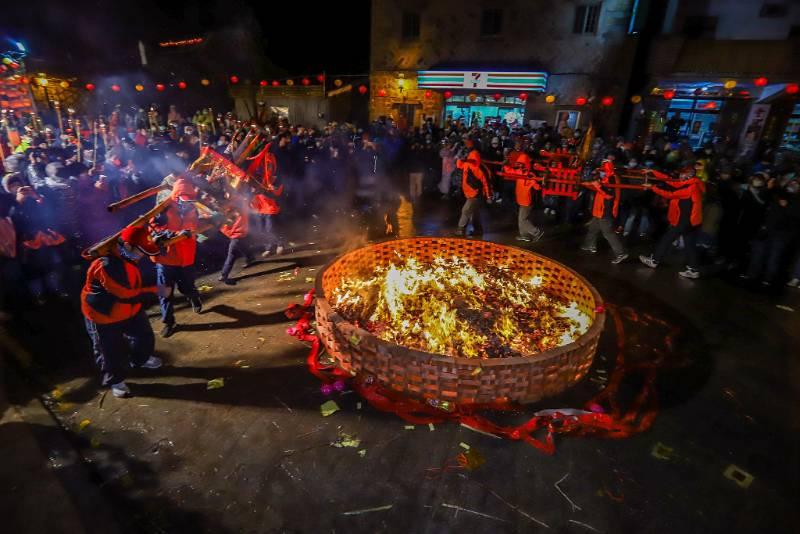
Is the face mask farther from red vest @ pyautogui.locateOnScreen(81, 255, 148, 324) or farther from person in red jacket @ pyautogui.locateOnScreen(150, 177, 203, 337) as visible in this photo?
person in red jacket @ pyautogui.locateOnScreen(150, 177, 203, 337)

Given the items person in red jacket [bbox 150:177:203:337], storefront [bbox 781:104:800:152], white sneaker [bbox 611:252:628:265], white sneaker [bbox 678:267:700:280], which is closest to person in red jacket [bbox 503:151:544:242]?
white sneaker [bbox 611:252:628:265]

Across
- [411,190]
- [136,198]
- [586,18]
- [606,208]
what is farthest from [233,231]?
[586,18]

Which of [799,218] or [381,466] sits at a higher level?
[799,218]

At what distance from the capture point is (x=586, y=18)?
19.0m

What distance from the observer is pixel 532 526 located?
3500 millimetres

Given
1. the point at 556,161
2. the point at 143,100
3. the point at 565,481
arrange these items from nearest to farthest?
the point at 565,481
the point at 556,161
the point at 143,100

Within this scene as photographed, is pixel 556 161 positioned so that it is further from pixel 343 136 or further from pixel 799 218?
pixel 343 136

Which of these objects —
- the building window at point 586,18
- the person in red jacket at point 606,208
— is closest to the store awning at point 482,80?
the building window at point 586,18

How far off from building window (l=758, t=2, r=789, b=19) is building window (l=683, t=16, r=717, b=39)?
5.30 feet

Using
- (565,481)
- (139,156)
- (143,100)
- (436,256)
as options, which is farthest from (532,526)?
(143,100)

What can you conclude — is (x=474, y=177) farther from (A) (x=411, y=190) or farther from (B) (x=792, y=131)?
(B) (x=792, y=131)

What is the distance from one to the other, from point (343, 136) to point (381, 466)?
11806 millimetres

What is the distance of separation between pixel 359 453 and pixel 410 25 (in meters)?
22.8

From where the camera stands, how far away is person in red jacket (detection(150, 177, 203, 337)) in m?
6.04
